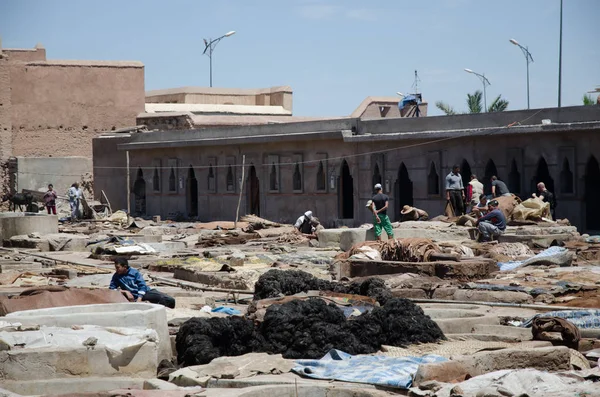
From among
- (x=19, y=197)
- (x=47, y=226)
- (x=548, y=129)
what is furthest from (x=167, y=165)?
(x=548, y=129)

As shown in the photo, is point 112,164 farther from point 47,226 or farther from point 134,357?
point 134,357

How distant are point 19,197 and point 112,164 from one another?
535cm

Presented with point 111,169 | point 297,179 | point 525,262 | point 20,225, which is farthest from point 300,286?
point 111,169

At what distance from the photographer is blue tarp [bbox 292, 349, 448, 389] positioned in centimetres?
930

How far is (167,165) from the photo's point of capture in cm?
3991

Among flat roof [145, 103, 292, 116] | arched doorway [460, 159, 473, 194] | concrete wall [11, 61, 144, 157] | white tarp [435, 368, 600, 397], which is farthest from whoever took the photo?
flat roof [145, 103, 292, 116]

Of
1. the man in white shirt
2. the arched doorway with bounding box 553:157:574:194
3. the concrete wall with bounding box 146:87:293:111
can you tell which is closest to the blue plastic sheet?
the arched doorway with bounding box 553:157:574:194

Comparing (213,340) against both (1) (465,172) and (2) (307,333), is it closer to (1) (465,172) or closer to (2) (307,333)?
(2) (307,333)

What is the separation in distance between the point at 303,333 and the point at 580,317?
332 centimetres

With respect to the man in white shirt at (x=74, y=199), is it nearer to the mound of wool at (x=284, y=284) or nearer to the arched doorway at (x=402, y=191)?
the arched doorway at (x=402, y=191)

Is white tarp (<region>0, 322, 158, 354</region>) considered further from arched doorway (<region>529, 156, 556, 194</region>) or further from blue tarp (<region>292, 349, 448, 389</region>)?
arched doorway (<region>529, 156, 556, 194</region>)

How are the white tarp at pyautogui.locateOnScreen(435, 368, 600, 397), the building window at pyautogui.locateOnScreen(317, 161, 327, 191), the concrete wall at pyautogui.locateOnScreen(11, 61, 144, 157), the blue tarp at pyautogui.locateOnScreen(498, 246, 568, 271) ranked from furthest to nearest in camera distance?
the concrete wall at pyautogui.locateOnScreen(11, 61, 144, 157)
the building window at pyautogui.locateOnScreen(317, 161, 327, 191)
the blue tarp at pyautogui.locateOnScreen(498, 246, 568, 271)
the white tarp at pyautogui.locateOnScreen(435, 368, 600, 397)

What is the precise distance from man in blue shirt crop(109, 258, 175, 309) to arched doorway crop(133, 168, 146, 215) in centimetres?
2843

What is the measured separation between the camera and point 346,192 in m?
33.1
